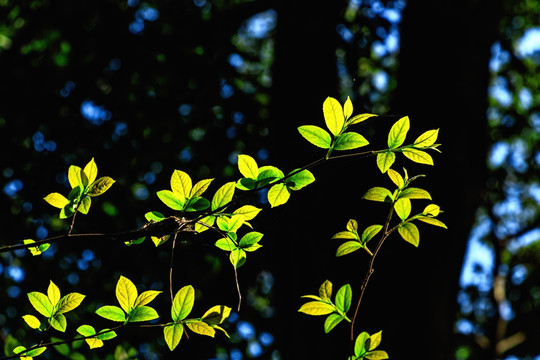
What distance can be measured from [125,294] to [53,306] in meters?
0.19

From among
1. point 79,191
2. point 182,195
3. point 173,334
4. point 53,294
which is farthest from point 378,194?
point 53,294

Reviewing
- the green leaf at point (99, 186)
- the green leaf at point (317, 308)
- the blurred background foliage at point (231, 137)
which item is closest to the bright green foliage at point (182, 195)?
the green leaf at point (99, 186)

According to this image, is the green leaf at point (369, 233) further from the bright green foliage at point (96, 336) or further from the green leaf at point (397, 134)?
the bright green foliage at point (96, 336)

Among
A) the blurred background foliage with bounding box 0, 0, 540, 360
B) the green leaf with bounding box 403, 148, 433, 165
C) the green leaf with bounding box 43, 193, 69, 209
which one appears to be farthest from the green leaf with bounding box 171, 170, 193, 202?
the blurred background foliage with bounding box 0, 0, 540, 360

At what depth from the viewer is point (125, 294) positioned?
1.00 metres

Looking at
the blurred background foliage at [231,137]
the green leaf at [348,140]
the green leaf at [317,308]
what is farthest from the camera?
the blurred background foliage at [231,137]

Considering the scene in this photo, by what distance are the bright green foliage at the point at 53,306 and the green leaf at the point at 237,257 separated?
0.33m

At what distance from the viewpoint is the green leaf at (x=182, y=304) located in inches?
39.4

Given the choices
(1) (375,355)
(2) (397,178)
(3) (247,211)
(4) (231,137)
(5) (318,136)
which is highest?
(5) (318,136)

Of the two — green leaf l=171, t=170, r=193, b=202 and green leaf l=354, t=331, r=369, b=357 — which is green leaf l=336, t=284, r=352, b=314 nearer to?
green leaf l=354, t=331, r=369, b=357

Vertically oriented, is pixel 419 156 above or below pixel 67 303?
above

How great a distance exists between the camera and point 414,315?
2414 mm

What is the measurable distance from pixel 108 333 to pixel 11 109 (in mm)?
3299

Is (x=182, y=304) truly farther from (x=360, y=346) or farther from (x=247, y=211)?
(x=360, y=346)
